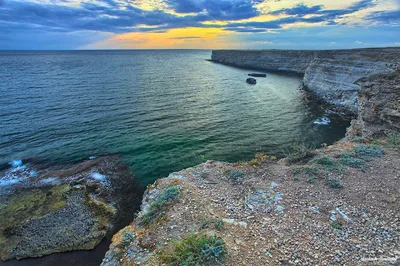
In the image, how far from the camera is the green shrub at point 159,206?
1316 cm

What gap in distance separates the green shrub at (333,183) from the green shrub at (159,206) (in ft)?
32.2

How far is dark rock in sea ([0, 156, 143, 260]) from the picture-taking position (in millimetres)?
14852

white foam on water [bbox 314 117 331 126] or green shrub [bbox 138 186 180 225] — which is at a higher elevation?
green shrub [bbox 138 186 180 225]

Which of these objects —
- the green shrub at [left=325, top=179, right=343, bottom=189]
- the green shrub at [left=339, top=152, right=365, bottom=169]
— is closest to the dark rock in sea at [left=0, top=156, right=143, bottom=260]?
the green shrub at [left=325, top=179, right=343, bottom=189]

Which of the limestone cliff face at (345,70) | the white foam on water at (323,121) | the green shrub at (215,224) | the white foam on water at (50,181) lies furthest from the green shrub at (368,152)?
the white foam on water at (50,181)

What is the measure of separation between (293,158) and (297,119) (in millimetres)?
22579

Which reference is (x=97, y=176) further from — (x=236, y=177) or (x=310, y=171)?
(x=310, y=171)

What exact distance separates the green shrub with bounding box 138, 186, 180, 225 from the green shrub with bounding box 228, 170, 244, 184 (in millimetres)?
4138

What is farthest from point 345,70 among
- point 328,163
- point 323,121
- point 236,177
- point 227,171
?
point 236,177

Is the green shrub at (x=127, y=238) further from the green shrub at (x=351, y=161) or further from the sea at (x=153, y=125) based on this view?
the green shrub at (x=351, y=161)

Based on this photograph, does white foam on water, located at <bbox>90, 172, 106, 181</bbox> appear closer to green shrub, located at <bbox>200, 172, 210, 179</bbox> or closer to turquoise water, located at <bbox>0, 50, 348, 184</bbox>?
turquoise water, located at <bbox>0, 50, 348, 184</bbox>

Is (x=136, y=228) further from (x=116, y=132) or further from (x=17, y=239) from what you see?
(x=116, y=132)

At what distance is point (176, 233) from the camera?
11.4 m

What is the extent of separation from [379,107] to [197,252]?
1089 inches
